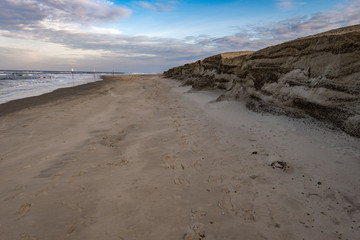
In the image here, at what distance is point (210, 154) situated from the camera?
4.53 metres

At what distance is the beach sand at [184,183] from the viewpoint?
249 cm

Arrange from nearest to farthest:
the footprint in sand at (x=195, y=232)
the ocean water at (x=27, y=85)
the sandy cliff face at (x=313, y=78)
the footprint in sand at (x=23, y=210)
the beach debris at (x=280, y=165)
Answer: the footprint in sand at (x=195, y=232) → the footprint in sand at (x=23, y=210) → the beach debris at (x=280, y=165) → the sandy cliff face at (x=313, y=78) → the ocean water at (x=27, y=85)

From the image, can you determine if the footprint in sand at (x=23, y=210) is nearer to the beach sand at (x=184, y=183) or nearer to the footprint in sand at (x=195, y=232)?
the beach sand at (x=184, y=183)

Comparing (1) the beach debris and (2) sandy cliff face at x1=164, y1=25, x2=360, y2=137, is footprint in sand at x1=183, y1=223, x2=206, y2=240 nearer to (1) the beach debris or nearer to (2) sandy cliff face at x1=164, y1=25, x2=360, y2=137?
(1) the beach debris

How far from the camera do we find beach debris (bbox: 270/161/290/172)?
147 inches

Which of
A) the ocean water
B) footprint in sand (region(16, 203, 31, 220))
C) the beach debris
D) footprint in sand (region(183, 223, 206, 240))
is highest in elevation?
the ocean water

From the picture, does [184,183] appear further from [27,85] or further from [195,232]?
[27,85]

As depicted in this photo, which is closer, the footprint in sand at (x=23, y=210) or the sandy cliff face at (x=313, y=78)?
the footprint in sand at (x=23, y=210)

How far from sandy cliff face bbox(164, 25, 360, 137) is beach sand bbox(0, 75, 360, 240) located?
1.94 ft

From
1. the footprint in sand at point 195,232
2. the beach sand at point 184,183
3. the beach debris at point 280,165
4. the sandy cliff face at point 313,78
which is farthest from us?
the sandy cliff face at point 313,78

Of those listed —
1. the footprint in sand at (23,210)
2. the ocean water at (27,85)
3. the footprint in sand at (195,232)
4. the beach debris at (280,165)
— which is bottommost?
the footprint in sand at (195,232)

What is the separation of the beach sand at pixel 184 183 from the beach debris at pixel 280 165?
2cm

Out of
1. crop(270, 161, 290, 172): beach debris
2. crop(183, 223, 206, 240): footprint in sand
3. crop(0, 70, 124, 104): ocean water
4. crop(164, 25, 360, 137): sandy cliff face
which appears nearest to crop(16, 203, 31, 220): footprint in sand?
crop(183, 223, 206, 240): footprint in sand

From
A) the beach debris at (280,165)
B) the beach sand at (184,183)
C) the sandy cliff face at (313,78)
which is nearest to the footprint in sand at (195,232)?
the beach sand at (184,183)
